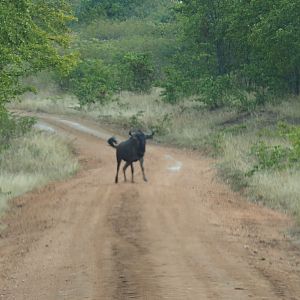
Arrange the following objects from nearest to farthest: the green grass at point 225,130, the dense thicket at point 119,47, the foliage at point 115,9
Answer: the green grass at point 225,130
the dense thicket at point 119,47
the foliage at point 115,9

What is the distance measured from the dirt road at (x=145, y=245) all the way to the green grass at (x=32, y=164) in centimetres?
58

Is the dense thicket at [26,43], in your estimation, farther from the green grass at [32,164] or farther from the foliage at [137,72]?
the foliage at [137,72]

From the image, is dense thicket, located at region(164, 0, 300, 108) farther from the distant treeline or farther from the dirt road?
the dirt road

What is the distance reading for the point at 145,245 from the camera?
961 cm

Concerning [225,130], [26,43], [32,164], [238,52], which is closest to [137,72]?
[238,52]

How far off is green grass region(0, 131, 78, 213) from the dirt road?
22.8 inches

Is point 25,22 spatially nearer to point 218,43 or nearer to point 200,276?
point 200,276

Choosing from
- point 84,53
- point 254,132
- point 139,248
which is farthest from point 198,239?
point 84,53

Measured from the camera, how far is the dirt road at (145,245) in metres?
7.42

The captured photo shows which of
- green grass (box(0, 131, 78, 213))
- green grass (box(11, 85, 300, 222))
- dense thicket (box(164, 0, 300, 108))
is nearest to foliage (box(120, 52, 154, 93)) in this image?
green grass (box(11, 85, 300, 222))

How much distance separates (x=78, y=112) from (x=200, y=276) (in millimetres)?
31024

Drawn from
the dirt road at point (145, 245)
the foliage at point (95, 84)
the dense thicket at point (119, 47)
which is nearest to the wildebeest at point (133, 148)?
Result: the dirt road at point (145, 245)

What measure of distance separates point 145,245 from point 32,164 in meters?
11.5

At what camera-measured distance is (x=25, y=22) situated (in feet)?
51.4
